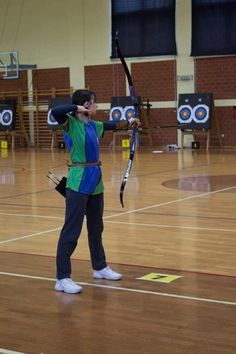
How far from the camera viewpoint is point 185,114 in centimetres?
1773

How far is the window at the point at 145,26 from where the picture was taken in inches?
695

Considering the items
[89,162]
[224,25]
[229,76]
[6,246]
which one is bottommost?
[6,246]

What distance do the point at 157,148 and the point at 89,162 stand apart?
45.8ft

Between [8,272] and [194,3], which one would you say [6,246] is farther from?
[194,3]

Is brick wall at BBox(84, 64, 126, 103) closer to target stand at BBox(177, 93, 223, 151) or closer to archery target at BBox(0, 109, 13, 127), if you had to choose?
target stand at BBox(177, 93, 223, 151)

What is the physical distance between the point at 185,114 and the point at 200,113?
49cm

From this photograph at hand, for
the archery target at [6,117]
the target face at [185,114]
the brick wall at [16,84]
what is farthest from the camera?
the brick wall at [16,84]

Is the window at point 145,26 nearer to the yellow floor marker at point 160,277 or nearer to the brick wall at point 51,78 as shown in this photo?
the brick wall at point 51,78

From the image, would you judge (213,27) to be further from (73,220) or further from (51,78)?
(73,220)

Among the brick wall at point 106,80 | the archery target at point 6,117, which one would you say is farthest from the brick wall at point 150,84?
the archery target at point 6,117

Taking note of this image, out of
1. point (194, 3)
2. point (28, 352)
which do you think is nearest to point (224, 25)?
point (194, 3)

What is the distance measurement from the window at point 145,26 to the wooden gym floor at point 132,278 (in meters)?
9.09

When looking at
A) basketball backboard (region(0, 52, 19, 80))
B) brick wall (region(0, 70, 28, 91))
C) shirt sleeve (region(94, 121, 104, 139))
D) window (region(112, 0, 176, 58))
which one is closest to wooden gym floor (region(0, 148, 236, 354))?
shirt sleeve (region(94, 121, 104, 139))

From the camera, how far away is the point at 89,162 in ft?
13.8
